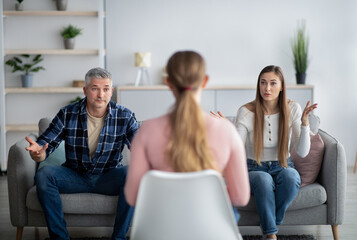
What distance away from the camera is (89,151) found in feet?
10.2

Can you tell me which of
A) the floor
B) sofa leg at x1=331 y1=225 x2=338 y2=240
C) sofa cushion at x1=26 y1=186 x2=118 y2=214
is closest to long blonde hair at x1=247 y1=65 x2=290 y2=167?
sofa leg at x1=331 y1=225 x2=338 y2=240

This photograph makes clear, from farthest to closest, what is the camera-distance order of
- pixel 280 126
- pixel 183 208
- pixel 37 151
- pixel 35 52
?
pixel 35 52 → pixel 280 126 → pixel 37 151 → pixel 183 208

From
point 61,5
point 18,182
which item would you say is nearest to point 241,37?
point 61,5

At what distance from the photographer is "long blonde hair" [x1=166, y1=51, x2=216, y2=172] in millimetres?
1787

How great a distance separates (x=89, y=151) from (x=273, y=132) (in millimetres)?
1139

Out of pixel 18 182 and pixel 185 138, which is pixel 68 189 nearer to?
pixel 18 182

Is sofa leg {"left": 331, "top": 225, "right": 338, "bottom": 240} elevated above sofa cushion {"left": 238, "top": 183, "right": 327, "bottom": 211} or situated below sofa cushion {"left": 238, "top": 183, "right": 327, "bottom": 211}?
below

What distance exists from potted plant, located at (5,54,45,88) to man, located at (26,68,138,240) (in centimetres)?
251

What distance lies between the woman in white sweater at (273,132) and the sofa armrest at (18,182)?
4.41 feet

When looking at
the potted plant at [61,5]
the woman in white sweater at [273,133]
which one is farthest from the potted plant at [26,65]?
the woman in white sweater at [273,133]

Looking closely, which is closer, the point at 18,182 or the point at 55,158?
the point at 18,182

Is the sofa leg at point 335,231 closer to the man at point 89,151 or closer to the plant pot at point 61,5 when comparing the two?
the man at point 89,151

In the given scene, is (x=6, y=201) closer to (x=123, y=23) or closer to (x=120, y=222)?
(x=120, y=222)

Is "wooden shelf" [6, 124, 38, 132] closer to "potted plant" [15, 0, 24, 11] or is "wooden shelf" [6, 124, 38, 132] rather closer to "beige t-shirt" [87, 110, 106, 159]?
"potted plant" [15, 0, 24, 11]
